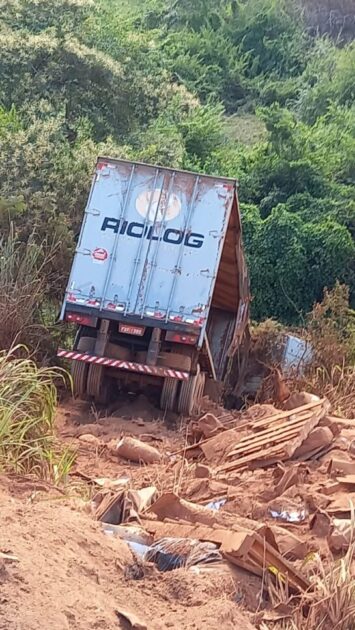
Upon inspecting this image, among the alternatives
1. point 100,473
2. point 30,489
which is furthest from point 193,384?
point 30,489

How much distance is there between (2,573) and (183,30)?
3648 cm

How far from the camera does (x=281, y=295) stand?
2059 cm

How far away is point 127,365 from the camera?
11.6 meters

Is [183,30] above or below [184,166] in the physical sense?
above

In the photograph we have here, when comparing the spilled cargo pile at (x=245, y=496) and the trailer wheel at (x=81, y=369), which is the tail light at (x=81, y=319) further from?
the spilled cargo pile at (x=245, y=496)

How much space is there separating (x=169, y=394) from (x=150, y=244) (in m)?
1.86

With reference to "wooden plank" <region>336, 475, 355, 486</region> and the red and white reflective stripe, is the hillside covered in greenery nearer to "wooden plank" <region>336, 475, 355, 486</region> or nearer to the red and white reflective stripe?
the red and white reflective stripe

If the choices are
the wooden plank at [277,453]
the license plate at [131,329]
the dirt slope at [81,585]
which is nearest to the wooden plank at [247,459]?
the wooden plank at [277,453]

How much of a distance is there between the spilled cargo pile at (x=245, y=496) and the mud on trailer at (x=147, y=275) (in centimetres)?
102

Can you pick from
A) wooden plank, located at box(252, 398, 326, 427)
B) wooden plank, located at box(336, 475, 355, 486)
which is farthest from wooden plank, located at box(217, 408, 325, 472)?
wooden plank, located at box(336, 475, 355, 486)

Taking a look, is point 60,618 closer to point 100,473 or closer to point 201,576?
point 201,576

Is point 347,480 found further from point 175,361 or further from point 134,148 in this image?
point 134,148

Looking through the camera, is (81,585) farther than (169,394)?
No

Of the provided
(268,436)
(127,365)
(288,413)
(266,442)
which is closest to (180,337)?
(127,365)
